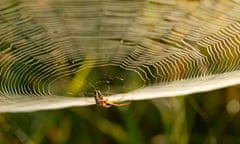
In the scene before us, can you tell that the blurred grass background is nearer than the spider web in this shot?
No

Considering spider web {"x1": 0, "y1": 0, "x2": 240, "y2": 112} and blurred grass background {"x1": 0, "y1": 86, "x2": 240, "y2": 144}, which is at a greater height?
spider web {"x1": 0, "y1": 0, "x2": 240, "y2": 112}

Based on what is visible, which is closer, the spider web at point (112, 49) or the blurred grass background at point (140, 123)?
the spider web at point (112, 49)

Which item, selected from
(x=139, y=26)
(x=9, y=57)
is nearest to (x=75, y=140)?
(x=9, y=57)

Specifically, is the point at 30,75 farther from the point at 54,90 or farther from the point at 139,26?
the point at 139,26

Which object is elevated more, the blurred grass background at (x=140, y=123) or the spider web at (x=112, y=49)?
the spider web at (x=112, y=49)

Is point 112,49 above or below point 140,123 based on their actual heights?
above
